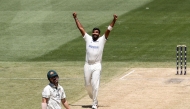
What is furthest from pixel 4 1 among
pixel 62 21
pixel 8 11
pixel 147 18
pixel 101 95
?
pixel 101 95

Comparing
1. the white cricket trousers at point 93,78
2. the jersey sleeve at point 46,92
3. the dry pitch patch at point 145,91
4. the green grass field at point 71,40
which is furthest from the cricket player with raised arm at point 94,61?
the jersey sleeve at point 46,92

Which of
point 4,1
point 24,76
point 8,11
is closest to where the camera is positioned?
point 24,76

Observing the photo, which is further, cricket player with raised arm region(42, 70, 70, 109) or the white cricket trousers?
the white cricket trousers

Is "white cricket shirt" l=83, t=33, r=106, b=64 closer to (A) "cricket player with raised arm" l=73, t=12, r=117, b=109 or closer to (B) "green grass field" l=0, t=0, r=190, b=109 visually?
(A) "cricket player with raised arm" l=73, t=12, r=117, b=109

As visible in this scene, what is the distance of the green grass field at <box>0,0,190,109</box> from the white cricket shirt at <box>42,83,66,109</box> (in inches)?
231

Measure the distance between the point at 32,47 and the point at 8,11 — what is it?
31.9 feet

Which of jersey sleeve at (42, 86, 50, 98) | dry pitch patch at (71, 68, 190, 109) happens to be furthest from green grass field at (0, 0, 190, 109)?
jersey sleeve at (42, 86, 50, 98)

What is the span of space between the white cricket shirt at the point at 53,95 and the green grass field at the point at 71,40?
587cm

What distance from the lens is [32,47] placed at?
37719 millimetres

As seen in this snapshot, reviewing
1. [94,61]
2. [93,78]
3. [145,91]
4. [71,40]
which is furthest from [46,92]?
[71,40]

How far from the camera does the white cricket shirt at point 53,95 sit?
15.7m

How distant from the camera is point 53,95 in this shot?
51.9 ft

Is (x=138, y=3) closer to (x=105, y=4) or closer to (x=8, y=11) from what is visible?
(x=105, y=4)

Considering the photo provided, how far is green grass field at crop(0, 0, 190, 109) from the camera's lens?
26.8 m
